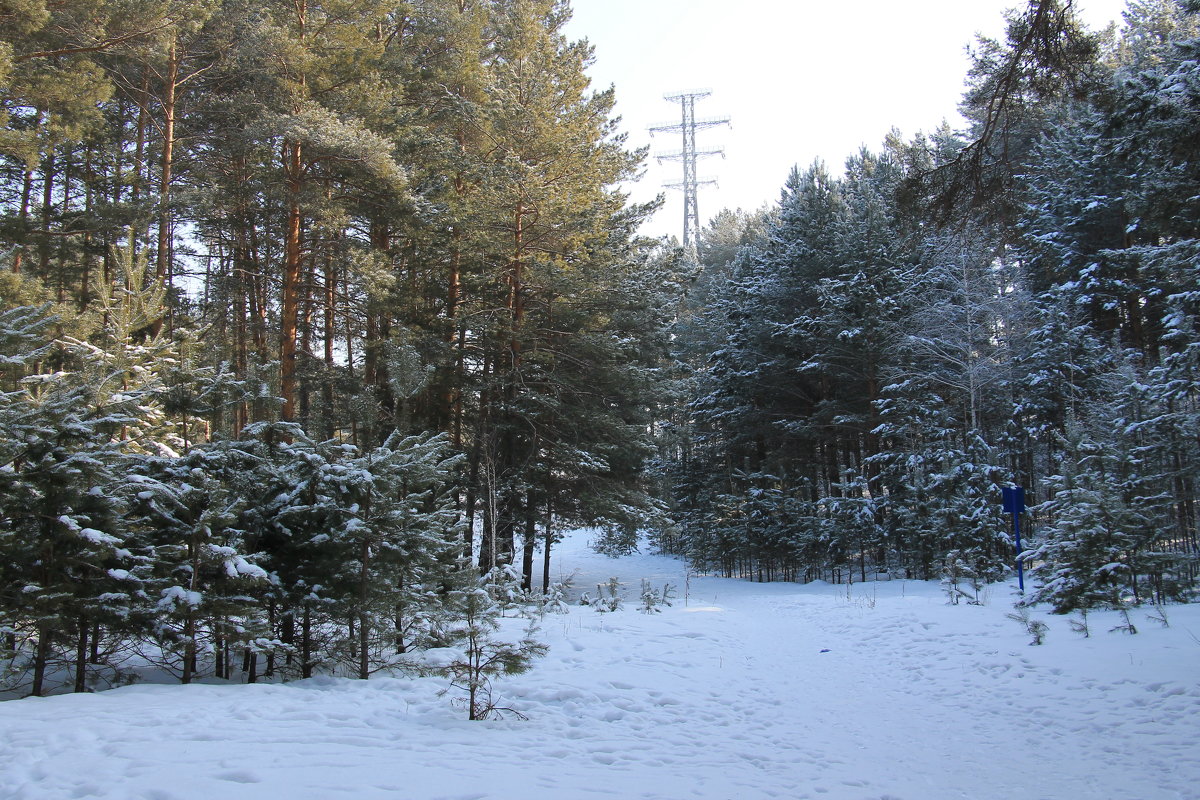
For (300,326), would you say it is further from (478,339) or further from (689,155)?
(689,155)

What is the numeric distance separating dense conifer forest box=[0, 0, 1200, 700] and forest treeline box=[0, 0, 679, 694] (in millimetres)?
69

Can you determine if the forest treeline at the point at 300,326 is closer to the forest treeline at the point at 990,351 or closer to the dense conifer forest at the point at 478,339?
the dense conifer forest at the point at 478,339

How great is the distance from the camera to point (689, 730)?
232 inches

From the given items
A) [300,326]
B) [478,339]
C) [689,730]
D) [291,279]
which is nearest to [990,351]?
[478,339]

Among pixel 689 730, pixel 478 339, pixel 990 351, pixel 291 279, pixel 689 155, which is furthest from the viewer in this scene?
pixel 689 155

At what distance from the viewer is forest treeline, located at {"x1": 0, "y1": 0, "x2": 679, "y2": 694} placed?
5.98 metres

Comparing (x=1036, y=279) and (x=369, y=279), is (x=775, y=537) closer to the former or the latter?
(x=1036, y=279)

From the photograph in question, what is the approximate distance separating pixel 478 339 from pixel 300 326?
5.06m

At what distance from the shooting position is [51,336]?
10.6 metres

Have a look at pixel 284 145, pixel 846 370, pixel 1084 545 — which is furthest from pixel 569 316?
pixel 1084 545

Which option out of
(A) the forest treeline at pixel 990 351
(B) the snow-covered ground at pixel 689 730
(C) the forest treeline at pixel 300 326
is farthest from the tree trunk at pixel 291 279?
(A) the forest treeline at pixel 990 351

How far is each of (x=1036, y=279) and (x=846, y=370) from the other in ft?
22.3

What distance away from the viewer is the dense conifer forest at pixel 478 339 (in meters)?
5.80

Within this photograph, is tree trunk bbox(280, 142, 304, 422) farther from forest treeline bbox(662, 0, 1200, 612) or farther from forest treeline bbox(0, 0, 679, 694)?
forest treeline bbox(662, 0, 1200, 612)
